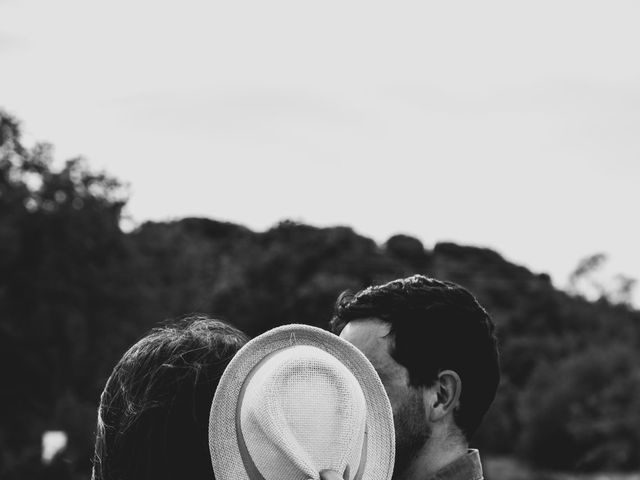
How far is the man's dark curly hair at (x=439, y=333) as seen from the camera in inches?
115

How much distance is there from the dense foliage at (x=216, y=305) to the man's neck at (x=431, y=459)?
229 centimetres

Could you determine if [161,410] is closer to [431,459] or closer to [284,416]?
[284,416]

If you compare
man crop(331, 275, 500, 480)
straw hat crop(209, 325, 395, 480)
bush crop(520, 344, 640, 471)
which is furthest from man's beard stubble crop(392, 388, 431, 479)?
bush crop(520, 344, 640, 471)

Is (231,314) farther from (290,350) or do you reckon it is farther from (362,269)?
(290,350)

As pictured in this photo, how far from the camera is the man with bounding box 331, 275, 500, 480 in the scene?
2.88 m

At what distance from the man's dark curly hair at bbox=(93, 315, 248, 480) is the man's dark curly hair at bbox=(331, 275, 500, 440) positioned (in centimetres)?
112

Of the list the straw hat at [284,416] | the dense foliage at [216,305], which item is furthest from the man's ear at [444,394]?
the dense foliage at [216,305]

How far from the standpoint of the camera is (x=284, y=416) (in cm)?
174

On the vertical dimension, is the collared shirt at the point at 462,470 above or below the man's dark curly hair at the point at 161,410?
below

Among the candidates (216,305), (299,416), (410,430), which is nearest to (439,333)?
(410,430)

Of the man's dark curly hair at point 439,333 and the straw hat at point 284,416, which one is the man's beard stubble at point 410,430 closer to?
the man's dark curly hair at point 439,333

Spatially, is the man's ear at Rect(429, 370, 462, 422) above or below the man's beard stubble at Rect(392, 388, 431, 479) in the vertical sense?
above

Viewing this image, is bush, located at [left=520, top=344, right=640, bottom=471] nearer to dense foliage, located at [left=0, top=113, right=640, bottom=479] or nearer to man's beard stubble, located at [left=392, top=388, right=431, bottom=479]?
dense foliage, located at [left=0, top=113, right=640, bottom=479]

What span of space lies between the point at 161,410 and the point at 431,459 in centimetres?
129
